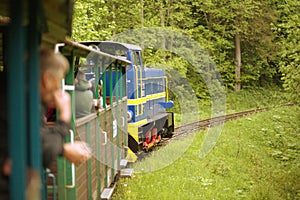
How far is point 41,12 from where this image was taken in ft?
8.43

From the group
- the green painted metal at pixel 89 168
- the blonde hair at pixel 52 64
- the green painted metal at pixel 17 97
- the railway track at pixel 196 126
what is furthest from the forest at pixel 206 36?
the green painted metal at pixel 17 97

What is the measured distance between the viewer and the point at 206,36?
105ft

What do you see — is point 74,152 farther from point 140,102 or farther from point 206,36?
Answer: point 206,36

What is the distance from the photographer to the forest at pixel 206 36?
25.2 meters

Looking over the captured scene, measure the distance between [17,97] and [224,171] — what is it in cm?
963

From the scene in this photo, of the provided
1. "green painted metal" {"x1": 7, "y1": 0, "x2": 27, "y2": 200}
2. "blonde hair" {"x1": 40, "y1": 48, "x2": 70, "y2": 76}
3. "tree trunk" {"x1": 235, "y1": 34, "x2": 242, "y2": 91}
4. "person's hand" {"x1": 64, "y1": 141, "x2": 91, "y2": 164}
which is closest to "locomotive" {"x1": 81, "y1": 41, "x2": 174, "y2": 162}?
"person's hand" {"x1": 64, "y1": 141, "x2": 91, "y2": 164}

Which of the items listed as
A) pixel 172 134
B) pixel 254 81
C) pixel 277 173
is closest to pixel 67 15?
pixel 277 173

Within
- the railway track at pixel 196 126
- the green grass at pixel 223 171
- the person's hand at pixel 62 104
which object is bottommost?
the railway track at pixel 196 126

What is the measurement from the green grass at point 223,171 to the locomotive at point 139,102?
493mm

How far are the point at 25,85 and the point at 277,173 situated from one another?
939cm

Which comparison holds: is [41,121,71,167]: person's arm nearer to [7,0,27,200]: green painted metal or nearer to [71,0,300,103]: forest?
[7,0,27,200]: green painted metal

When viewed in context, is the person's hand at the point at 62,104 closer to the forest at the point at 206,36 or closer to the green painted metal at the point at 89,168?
the green painted metal at the point at 89,168

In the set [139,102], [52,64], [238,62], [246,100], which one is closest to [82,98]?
[52,64]

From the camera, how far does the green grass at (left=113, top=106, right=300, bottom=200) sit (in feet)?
30.6
